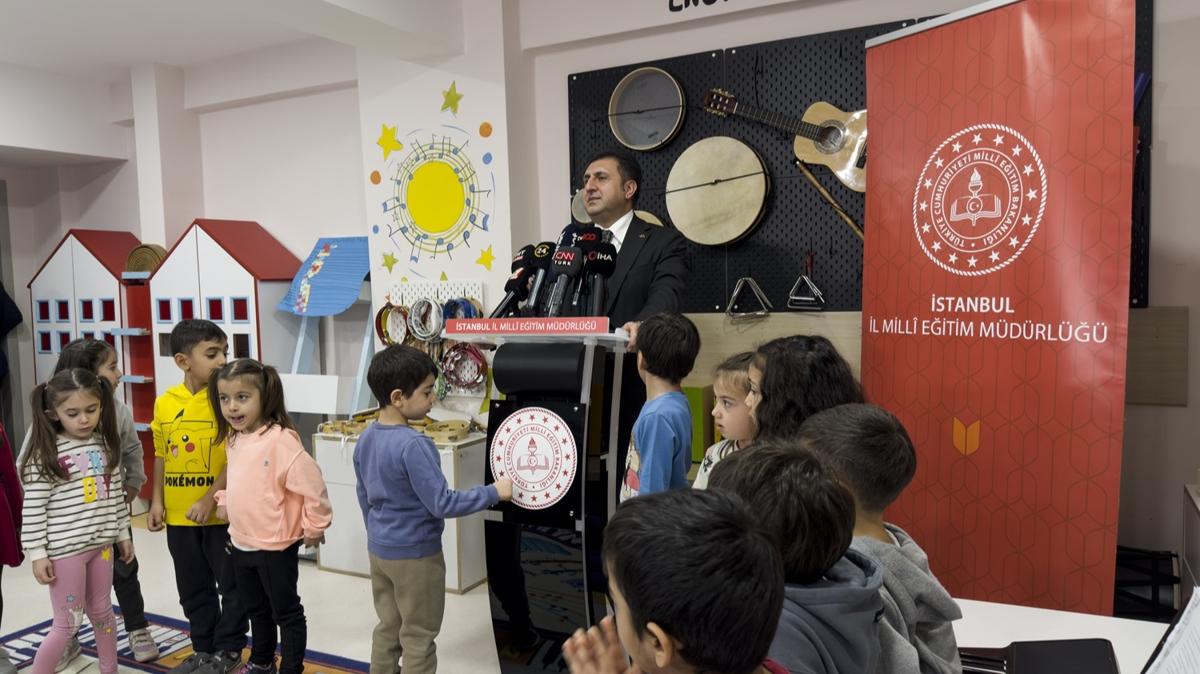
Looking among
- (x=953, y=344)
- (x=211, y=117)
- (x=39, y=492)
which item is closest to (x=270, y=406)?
(x=39, y=492)

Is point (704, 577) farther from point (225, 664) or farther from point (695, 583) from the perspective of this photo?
point (225, 664)

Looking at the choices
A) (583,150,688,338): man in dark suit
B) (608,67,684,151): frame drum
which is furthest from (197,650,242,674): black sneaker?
(608,67,684,151): frame drum

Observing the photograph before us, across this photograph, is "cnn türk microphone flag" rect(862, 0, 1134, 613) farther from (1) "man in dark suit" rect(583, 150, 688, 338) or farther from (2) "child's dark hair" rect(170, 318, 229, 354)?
(2) "child's dark hair" rect(170, 318, 229, 354)

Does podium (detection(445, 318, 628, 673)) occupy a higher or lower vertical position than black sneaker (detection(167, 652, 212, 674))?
higher

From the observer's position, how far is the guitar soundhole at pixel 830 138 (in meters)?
3.46

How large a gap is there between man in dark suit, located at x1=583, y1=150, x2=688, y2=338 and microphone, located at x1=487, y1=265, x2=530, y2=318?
13.8 inches

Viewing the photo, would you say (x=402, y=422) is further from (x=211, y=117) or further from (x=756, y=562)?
(x=211, y=117)

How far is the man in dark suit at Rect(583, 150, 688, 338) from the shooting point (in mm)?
2971

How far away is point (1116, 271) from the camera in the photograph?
2252mm

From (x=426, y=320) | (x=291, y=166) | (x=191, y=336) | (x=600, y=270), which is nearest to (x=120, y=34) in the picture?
(x=291, y=166)

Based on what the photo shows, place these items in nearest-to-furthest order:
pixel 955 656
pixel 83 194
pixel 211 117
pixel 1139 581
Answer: pixel 955 656
pixel 1139 581
pixel 211 117
pixel 83 194

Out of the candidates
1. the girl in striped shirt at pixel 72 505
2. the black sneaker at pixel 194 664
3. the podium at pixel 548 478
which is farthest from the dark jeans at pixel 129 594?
the podium at pixel 548 478

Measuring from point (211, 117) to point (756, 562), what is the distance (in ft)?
18.6

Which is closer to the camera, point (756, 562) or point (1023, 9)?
point (756, 562)
